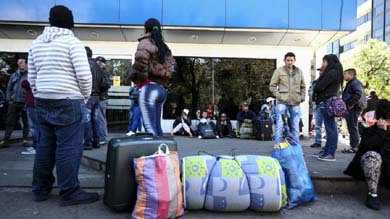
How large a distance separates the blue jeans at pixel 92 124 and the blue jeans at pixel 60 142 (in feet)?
7.46

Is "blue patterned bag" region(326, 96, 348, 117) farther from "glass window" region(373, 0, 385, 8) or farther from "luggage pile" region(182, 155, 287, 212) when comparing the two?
"glass window" region(373, 0, 385, 8)

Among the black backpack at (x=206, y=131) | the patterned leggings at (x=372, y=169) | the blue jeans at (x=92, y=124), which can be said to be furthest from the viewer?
the black backpack at (x=206, y=131)

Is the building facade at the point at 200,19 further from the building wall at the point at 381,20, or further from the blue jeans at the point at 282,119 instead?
the building wall at the point at 381,20

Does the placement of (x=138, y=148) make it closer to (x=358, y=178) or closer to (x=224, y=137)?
(x=358, y=178)

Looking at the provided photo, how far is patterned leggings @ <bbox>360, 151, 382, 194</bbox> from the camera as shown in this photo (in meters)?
3.78

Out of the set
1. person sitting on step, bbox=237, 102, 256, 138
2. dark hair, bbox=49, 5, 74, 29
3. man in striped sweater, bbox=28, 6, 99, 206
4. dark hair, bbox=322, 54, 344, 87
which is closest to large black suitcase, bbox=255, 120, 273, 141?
person sitting on step, bbox=237, 102, 256, 138

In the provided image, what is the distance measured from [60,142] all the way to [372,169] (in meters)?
3.28

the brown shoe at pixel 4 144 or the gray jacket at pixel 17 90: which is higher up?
the gray jacket at pixel 17 90

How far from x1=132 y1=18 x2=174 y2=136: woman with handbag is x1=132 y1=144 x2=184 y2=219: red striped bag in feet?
3.15

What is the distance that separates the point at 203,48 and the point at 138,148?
7422 millimetres

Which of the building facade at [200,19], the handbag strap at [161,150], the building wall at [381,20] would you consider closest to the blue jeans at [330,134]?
the handbag strap at [161,150]

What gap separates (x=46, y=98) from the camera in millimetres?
3531

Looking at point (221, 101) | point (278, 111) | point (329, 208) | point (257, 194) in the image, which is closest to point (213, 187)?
point (257, 194)

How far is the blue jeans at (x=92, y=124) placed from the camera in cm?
600
